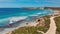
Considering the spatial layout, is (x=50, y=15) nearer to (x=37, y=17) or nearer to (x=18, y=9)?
(x=37, y=17)

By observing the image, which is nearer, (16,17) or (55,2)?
(16,17)

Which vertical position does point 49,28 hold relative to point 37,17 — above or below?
below

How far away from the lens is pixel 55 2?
4.52m

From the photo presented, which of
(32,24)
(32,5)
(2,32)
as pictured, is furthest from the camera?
(32,5)

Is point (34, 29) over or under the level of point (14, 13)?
under

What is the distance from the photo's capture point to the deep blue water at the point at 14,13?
4.01 metres

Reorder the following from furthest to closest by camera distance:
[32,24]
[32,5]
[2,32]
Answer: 1. [32,5]
2. [32,24]
3. [2,32]

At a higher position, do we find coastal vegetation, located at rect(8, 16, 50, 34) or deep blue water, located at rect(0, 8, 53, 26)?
deep blue water, located at rect(0, 8, 53, 26)

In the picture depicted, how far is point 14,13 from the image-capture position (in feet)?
13.7

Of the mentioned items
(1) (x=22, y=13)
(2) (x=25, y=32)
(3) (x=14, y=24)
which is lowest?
(2) (x=25, y=32)

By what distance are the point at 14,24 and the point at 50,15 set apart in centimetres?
134

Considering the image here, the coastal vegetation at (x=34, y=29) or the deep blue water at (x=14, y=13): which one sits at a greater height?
the deep blue water at (x=14, y=13)

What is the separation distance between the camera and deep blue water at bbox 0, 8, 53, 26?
4008mm

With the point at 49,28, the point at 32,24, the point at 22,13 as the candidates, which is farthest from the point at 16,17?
the point at 49,28
